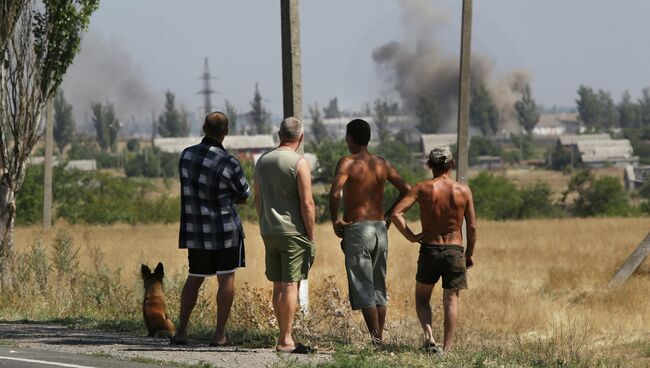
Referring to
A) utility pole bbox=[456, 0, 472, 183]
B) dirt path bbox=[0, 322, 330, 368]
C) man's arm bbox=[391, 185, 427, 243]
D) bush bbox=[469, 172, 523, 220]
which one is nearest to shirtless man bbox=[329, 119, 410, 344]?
man's arm bbox=[391, 185, 427, 243]

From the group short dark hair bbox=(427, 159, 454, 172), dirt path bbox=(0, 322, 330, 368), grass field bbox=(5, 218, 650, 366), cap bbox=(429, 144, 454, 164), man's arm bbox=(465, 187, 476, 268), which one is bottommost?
grass field bbox=(5, 218, 650, 366)

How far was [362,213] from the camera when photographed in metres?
11.2

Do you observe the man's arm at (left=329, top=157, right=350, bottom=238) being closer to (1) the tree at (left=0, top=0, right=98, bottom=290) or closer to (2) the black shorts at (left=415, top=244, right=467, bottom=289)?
(2) the black shorts at (left=415, top=244, right=467, bottom=289)

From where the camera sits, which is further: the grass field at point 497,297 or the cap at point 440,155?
the grass field at point 497,297

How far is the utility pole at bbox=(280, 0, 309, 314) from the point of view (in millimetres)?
14016

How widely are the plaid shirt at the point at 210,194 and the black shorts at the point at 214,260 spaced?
0.07 metres

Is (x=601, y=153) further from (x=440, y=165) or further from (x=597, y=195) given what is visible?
(x=440, y=165)

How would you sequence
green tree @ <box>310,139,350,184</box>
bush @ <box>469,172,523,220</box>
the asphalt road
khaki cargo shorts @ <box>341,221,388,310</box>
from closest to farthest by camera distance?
the asphalt road < khaki cargo shorts @ <box>341,221,388,310</box> < bush @ <box>469,172,523,220</box> < green tree @ <box>310,139,350,184</box>

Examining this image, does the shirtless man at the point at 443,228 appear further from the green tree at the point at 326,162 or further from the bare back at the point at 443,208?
the green tree at the point at 326,162

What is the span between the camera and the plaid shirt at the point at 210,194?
435 inches

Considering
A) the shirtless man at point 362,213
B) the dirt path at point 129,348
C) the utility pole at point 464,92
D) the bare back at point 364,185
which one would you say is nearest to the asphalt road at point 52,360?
the dirt path at point 129,348

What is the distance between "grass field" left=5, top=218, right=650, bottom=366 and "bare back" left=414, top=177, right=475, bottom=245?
3.18ft

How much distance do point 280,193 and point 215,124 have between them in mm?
861

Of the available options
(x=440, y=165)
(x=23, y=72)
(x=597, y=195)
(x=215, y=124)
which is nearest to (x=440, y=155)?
(x=440, y=165)
